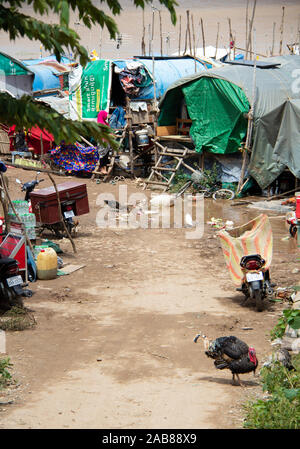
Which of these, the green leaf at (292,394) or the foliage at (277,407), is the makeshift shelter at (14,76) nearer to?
the foliage at (277,407)

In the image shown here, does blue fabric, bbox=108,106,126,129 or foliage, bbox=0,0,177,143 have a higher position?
foliage, bbox=0,0,177,143

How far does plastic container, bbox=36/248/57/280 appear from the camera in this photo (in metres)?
9.17

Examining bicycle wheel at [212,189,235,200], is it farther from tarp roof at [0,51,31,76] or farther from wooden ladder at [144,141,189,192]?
tarp roof at [0,51,31,76]

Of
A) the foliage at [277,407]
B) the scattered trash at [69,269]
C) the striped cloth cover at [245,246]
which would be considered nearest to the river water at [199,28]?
the scattered trash at [69,269]

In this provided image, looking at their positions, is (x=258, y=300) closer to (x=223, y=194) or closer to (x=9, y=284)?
(x=9, y=284)

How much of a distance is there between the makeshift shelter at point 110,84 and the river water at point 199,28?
60.6ft

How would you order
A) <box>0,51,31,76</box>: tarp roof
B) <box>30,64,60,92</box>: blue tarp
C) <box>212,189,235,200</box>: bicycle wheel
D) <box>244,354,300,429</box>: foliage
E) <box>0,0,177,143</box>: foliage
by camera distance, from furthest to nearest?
1. <box>30,64,60,92</box>: blue tarp
2. <box>0,51,31,76</box>: tarp roof
3. <box>212,189,235,200</box>: bicycle wheel
4. <box>244,354,300,429</box>: foliage
5. <box>0,0,177,143</box>: foliage

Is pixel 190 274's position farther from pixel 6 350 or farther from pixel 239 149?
pixel 239 149

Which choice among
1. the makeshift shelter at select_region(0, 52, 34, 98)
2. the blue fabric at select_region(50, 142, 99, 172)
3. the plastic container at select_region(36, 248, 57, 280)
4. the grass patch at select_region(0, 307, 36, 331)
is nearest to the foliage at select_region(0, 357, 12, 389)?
the grass patch at select_region(0, 307, 36, 331)

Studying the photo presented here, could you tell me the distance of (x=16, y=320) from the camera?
7.24 m

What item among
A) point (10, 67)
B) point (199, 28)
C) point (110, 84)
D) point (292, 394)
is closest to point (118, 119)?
→ point (110, 84)

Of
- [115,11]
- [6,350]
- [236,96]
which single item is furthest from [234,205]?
[115,11]

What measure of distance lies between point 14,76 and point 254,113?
922 cm

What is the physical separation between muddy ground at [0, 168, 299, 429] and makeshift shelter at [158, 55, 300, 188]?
4459mm
